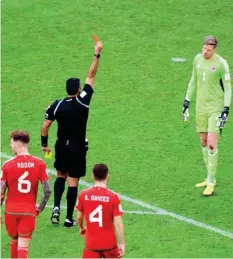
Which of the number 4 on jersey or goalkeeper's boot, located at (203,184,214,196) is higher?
the number 4 on jersey

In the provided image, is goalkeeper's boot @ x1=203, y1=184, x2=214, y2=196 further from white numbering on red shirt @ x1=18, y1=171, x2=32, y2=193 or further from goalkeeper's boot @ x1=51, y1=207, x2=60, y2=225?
white numbering on red shirt @ x1=18, y1=171, x2=32, y2=193

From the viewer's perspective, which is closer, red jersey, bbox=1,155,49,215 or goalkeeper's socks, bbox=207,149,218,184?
red jersey, bbox=1,155,49,215

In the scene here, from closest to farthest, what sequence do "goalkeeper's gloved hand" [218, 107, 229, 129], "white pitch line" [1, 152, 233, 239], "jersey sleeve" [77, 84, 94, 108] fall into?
"jersey sleeve" [77, 84, 94, 108], "white pitch line" [1, 152, 233, 239], "goalkeeper's gloved hand" [218, 107, 229, 129]

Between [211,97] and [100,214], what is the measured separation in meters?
4.77

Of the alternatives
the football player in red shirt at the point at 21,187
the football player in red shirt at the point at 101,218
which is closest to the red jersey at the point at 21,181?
the football player in red shirt at the point at 21,187

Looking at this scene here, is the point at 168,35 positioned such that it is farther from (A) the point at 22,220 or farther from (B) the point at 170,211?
(A) the point at 22,220

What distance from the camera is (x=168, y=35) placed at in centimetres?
2373

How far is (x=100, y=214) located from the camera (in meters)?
11.8

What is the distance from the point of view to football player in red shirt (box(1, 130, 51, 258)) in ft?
41.5

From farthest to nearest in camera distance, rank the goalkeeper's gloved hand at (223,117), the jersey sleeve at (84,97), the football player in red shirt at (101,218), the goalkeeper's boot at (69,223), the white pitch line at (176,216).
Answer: the goalkeeper's gloved hand at (223,117) → the goalkeeper's boot at (69,223) → the white pitch line at (176,216) → the jersey sleeve at (84,97) → the football player in red shirt at (101,218)

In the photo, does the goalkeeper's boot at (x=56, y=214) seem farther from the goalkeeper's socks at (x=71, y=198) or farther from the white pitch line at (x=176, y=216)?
the white pitch line at (x=176, y=216)

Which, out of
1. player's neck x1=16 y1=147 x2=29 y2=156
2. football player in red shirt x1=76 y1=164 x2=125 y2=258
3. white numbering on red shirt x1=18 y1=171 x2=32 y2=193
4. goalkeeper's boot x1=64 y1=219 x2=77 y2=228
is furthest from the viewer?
goalkeeper's boot x1=64 y1=219 x2=77 y2=228

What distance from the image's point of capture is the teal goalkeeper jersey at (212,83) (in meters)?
15.9

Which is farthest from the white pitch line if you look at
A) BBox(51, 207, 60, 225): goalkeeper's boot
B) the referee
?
BBox(51, 207, 60, 225): goalkeeper's boot
